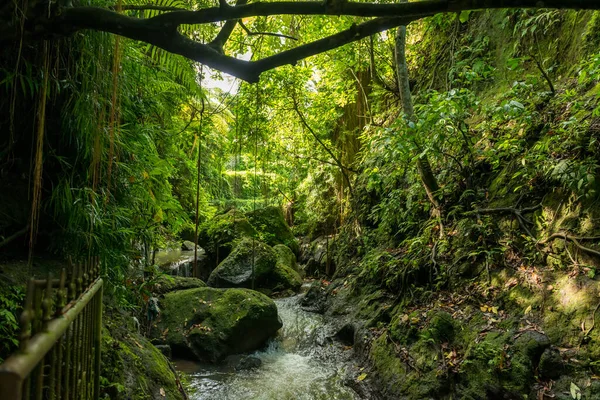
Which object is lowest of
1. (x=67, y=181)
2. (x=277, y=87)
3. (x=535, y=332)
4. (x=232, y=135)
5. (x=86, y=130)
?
(x=535, y=332)

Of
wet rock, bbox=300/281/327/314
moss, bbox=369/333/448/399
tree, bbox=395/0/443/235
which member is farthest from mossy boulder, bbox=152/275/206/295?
tree, bbox=395/0/443/235

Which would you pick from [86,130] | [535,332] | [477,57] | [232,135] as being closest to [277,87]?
[232,135]

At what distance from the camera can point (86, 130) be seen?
2.87 m

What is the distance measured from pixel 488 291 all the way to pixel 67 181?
14.1 feet

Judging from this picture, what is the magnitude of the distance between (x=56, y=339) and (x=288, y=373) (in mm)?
4793

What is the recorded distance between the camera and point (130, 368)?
289cm

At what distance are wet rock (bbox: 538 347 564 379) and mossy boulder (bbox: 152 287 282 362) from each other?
4.12 metres

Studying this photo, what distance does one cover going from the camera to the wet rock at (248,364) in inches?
216

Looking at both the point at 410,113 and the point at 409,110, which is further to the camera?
the point at 409,110

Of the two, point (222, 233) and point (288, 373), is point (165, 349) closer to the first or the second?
point (288, 373)

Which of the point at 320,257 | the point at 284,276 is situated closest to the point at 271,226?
the point at 320,257

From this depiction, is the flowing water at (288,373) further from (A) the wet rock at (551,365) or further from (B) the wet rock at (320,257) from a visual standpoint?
(B) the wet rock at (320,257)

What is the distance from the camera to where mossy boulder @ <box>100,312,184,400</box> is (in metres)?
2.60

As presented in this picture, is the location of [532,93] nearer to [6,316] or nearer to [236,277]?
[6,316]
